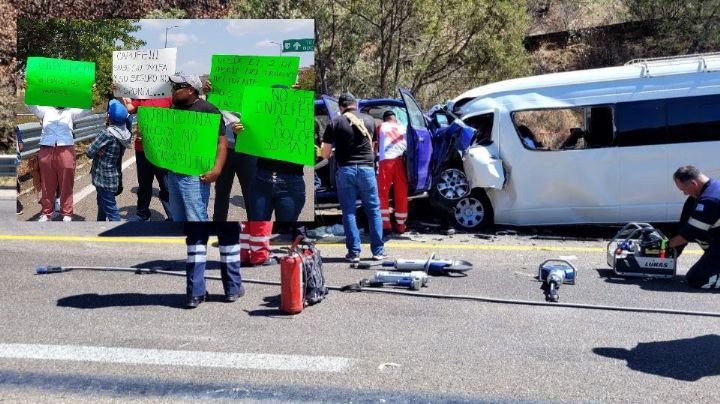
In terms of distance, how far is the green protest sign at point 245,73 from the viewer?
6496 mm

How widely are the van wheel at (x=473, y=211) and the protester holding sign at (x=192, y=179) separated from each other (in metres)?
5.33

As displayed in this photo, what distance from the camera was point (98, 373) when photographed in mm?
5980

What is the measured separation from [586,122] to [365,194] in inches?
137

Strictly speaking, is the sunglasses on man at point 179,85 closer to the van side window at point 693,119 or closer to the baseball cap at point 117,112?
the baseball cap at point 117,112

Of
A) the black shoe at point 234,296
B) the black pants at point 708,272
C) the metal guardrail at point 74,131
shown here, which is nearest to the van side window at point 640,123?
the black pants at point 708,272

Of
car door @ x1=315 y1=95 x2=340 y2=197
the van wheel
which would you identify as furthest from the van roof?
car door @ x1=315 y1=95 x2=340 y2=197

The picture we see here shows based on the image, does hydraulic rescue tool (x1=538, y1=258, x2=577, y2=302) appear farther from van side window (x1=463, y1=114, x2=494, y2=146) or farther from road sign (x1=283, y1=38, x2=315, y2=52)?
road sign (x1=283, y1=38, x2=315, y2=52)

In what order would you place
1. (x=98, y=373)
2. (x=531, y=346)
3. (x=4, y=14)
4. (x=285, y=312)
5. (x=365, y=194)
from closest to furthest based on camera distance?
1. (x=98, y=373)
2. (x=531, y=346)
3. (x=285, y=312)
4. (x=365, y=194)
5. (x=4, y=14)

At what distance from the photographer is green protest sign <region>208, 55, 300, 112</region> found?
256 inches

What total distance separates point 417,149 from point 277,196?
14.0ft

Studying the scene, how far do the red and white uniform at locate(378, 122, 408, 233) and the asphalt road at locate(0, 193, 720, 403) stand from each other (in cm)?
220

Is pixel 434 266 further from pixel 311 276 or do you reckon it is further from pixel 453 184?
pixel 453 184

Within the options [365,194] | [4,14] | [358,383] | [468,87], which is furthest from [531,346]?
[4,14]

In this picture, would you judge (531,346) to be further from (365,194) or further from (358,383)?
(365,194)
